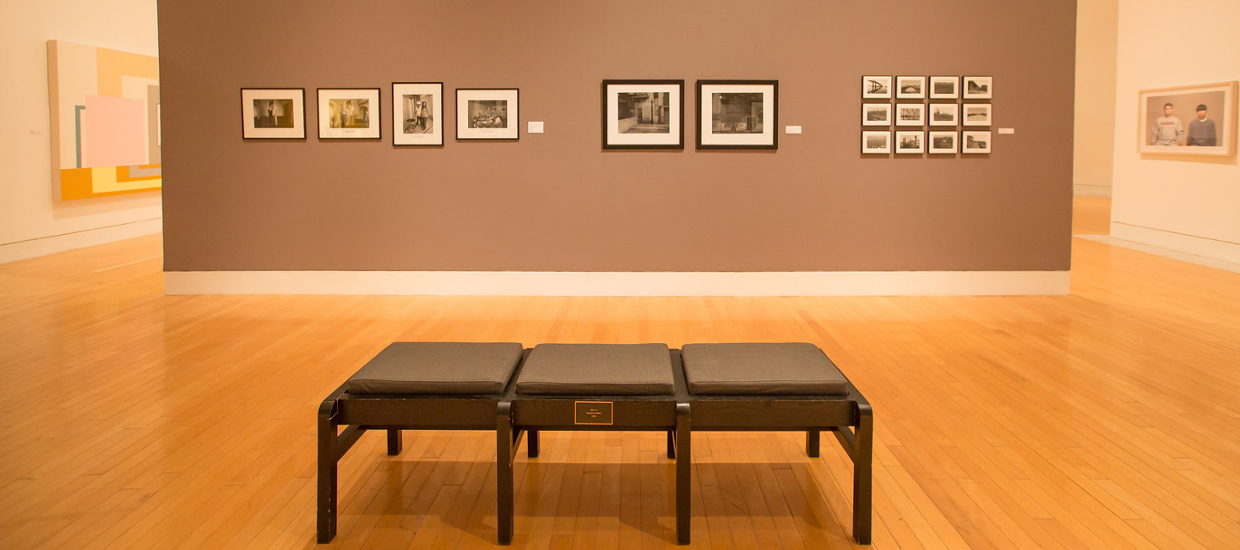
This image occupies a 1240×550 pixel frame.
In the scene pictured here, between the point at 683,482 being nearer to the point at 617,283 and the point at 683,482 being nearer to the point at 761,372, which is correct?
the point at 761,372

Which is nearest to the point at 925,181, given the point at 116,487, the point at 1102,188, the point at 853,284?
the point at 853,284

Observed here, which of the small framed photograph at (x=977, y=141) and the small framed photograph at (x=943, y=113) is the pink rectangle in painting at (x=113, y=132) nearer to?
the small framed photograph at (x=943, y=113)

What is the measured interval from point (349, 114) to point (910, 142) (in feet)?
20.0

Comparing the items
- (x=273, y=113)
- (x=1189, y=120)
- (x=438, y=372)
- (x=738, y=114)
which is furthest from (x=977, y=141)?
(x=273, y=113)

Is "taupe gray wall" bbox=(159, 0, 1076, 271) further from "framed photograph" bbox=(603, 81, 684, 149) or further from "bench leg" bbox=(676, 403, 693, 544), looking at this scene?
"bench leg" bbox=(676, 403, 693, 544)

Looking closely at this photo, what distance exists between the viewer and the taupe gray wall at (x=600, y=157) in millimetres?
9312

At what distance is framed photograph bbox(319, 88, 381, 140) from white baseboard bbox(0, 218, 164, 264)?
425 centimetres

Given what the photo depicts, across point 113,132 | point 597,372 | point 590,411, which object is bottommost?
point 590,411

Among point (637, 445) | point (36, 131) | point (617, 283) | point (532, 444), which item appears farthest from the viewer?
point (36, 131)

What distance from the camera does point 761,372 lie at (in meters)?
3.82

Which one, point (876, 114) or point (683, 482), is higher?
point (876, 114)

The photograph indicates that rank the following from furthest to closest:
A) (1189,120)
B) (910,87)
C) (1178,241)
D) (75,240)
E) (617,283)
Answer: (75,240)
(1178,241)
(1189,120)
(617,283)
(910,87)

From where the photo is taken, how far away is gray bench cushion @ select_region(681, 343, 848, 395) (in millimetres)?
3717

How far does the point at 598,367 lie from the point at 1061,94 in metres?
7.68
